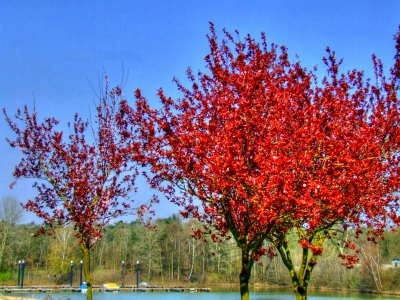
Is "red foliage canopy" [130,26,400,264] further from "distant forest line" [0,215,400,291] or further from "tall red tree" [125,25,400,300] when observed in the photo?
"distant forest line" [0,215,400,291]

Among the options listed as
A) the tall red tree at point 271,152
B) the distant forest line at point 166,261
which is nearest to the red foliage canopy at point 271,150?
the tall red tree at point 271,152

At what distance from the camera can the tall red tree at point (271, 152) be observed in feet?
26.4

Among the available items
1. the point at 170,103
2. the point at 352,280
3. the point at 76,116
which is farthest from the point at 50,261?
the point at 170,103

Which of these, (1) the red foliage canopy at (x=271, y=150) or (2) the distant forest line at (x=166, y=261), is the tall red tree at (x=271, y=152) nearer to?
(1) the red foliage canopy at (x=271, y=150)

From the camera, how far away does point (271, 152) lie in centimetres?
805

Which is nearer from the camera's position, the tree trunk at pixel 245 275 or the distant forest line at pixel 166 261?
the tree trunk at pixel 245 275

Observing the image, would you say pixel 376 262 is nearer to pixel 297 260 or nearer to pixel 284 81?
pixel 297 260

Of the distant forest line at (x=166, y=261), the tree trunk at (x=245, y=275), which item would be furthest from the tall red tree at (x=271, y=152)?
the distant forest line at (x=166, y=261)

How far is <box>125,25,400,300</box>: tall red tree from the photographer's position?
8047 millimetres

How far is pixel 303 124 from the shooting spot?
373 inches

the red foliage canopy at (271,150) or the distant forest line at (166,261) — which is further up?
the red foliage canopy at (271,150)

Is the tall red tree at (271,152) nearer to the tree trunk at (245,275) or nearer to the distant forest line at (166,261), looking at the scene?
the tree trunk at (245,275)

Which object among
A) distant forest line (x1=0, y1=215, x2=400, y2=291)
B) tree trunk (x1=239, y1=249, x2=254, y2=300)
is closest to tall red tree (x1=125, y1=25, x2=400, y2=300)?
tree trunk (x1=239, y1=249, x2=254, y2=300)

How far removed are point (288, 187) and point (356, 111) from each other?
4.72 meters
